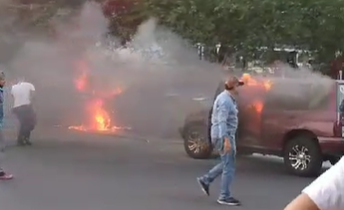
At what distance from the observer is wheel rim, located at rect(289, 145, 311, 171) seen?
38.5 feet

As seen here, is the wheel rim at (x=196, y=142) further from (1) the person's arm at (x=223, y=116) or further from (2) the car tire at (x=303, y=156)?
(1) the person's arm at (x=223, y=116)

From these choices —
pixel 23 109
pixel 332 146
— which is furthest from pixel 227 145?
pixel 23 109

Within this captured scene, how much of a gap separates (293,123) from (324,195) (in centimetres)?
974

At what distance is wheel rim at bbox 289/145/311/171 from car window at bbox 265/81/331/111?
61 cm

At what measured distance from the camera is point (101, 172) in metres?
11.6

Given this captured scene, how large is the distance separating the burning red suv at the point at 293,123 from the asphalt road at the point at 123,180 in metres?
0.37

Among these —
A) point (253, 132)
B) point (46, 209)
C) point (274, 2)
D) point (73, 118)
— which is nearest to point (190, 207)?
point (46, 209)

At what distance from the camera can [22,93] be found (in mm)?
15867

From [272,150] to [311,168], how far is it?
82 cm

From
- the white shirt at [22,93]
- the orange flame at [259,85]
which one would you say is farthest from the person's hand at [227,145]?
the white shirt at [22,93]

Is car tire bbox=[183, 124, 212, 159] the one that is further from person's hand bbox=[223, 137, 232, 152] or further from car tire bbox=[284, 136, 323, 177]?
person's hand bbox=[223, 137, 232, 152]

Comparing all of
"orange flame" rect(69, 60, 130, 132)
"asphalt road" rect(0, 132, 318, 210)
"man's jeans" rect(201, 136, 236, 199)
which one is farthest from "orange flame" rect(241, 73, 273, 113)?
"orange flame" rect(69, 60, 130, 132)

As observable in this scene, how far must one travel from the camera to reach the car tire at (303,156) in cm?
1159

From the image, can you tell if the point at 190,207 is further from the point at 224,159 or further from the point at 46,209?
the point at 46,209
